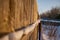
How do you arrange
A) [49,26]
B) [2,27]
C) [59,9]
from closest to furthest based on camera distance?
[2,27] < [49,26] < [59,9]

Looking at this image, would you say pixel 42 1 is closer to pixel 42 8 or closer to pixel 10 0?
pixel 42 8

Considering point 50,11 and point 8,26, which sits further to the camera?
point 50,11

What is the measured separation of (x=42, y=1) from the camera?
23.6 feet

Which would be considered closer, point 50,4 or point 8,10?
point 8,10

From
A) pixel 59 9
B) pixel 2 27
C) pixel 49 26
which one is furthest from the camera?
pixel 59 9

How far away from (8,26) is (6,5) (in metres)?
0.08

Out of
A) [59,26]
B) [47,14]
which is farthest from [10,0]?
[47,14]

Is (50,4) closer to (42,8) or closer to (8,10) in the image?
(42,8)

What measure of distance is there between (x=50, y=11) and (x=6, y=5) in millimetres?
6816

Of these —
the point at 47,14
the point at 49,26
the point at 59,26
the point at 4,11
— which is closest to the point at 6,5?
the point at 4,11

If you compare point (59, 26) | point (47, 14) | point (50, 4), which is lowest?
point (59, 26)

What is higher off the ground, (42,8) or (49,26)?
(42,8)

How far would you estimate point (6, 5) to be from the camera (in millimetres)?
518

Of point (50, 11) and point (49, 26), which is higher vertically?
point (50, 11)
